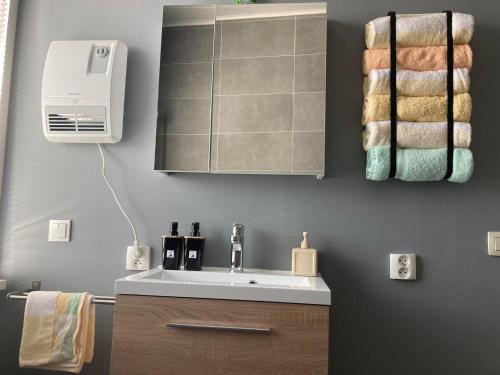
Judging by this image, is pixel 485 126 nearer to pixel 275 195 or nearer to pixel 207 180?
pixel 275 195

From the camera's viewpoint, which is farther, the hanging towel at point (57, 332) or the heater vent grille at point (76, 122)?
the heater vent grille at point (76, 122)

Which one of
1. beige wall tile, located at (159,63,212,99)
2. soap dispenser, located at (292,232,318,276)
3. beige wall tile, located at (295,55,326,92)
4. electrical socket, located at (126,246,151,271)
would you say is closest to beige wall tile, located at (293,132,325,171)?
beige wall tile, located at (295,55,326,92)

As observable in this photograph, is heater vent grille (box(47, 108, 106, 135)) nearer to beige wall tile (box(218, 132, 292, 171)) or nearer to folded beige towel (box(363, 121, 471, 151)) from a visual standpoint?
beige wall tile (box(218, 132, 292, 171))

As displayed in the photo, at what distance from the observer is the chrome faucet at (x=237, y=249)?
1.46 meters

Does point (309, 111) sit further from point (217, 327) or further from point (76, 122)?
point (76, 122)

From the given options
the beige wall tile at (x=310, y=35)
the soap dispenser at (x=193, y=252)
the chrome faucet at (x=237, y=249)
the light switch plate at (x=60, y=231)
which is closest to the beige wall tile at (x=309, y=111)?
the beige wall tile at (x=310, y=35)

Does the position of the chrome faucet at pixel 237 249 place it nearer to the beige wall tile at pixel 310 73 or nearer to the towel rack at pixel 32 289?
the towel rack at pixel 32 289

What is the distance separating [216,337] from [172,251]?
1.53 feet

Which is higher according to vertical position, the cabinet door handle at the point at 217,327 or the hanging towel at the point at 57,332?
the cabinet door handle at the point at 217,327

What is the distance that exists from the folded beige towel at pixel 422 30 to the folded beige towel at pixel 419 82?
11cm

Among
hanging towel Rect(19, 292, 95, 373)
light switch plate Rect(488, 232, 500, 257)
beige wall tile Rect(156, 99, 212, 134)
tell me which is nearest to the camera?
hanging towel Rect(19, 292, 95, 373)

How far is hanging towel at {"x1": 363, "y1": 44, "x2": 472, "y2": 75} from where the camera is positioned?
1.40 m

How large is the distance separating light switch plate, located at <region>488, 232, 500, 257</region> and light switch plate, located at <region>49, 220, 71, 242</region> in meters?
1.71

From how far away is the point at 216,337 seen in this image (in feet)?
3.64
